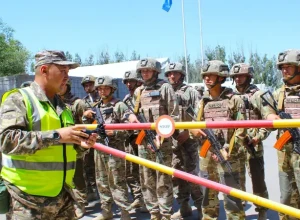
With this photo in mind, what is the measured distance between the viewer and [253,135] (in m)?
5.14

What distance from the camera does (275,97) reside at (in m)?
4.38

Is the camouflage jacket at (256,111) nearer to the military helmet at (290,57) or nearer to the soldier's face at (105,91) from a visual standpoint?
the military helmet at (290,57)

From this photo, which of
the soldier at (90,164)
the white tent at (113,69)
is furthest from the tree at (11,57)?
the soldier at (90,164)

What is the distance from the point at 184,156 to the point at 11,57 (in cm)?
3037

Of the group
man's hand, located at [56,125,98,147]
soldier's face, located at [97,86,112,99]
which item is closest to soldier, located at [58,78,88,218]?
soldier's face, located at [97,86,112,99]

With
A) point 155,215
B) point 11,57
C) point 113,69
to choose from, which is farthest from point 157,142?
point 11,57

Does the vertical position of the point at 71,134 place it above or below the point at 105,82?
below

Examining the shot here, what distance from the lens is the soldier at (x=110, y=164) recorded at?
5.51 m

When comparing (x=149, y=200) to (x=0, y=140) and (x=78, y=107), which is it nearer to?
(x=78, y=107)

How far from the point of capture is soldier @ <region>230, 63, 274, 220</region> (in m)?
4.91

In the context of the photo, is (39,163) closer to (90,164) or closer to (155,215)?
(155,215)

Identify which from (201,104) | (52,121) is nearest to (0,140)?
(52,121)

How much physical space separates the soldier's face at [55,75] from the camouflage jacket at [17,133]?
304mm

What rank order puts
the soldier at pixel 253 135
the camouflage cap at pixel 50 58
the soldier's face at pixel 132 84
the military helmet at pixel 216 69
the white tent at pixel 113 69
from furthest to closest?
the white tent at pixel 113 69 → the soldier's face at pixel 132 84 → the soldier at pixel 253 135 → the military helmet at pixel 216 69 → the camouflage cap at pixel 50 58
